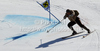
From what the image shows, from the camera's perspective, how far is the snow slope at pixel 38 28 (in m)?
4.60

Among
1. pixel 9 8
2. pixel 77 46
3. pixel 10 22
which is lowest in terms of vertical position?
pixel 77 46

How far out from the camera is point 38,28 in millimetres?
5898

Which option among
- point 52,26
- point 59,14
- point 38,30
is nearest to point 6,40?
point 38,30

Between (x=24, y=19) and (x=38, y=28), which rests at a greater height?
(x=24, y=19)

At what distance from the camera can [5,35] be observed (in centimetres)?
510

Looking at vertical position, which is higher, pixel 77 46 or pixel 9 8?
pixel 9 8

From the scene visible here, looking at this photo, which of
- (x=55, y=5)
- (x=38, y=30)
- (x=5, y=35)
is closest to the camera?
(x=5, y=35)

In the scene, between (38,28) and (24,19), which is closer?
(38,28)

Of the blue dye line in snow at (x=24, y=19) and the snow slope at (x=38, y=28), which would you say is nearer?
the snow slope at (x=38, y=28)

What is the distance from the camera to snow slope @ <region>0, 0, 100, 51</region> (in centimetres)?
460

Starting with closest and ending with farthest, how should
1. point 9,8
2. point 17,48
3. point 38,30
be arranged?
point 17,48 < point 38,30 < point 9,8

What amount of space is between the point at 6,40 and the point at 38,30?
1388mm

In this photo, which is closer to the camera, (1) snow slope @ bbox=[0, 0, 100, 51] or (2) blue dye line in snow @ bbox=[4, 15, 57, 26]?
(1) snow slope @ bbox=[0, 0, 100, 51]

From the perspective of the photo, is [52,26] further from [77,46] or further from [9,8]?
[9,8]
